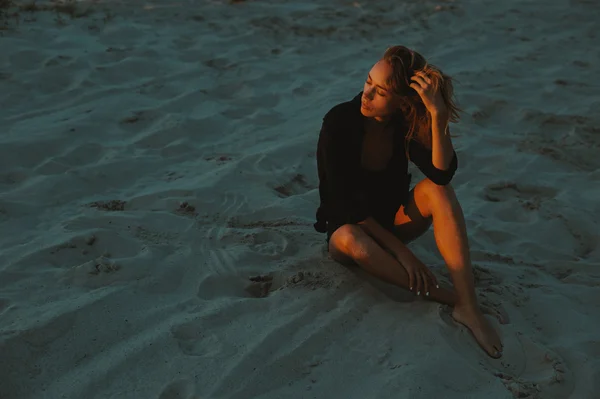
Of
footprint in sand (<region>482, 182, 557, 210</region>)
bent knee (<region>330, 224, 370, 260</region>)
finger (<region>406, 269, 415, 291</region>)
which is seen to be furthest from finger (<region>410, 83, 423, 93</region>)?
footprint in sand (<region>482, 182, 557, 210</region>)

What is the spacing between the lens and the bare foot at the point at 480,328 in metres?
2.70

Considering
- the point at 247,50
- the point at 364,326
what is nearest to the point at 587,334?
the point at 364,326

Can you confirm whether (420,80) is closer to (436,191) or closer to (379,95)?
(379,95)

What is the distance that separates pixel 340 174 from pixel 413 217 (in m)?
0.41

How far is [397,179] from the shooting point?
3098mm

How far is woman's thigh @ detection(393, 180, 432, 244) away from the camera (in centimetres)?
304

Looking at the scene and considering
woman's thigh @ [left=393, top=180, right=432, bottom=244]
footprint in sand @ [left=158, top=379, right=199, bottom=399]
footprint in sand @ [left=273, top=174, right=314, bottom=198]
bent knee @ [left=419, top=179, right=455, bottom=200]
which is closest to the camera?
footprint in sand @ [left=158, top=379, right=199, bottom=399]

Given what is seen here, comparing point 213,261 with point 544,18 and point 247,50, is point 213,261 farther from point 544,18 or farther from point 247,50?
point 544,18

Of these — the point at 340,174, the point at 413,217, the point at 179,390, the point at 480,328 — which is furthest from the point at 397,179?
the point at 179,390

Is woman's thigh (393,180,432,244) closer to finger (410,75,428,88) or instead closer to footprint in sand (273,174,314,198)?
finger (410,75,428,88)

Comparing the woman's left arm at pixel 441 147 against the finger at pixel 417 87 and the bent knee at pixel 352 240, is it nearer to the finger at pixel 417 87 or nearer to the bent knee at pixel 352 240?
the finger at pixel 417 87

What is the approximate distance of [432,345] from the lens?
2.66m

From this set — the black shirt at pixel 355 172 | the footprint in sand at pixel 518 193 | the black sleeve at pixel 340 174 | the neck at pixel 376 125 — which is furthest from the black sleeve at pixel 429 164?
the footprint in sand at pixel 518 193

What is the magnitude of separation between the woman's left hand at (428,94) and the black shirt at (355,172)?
228 millimetres
